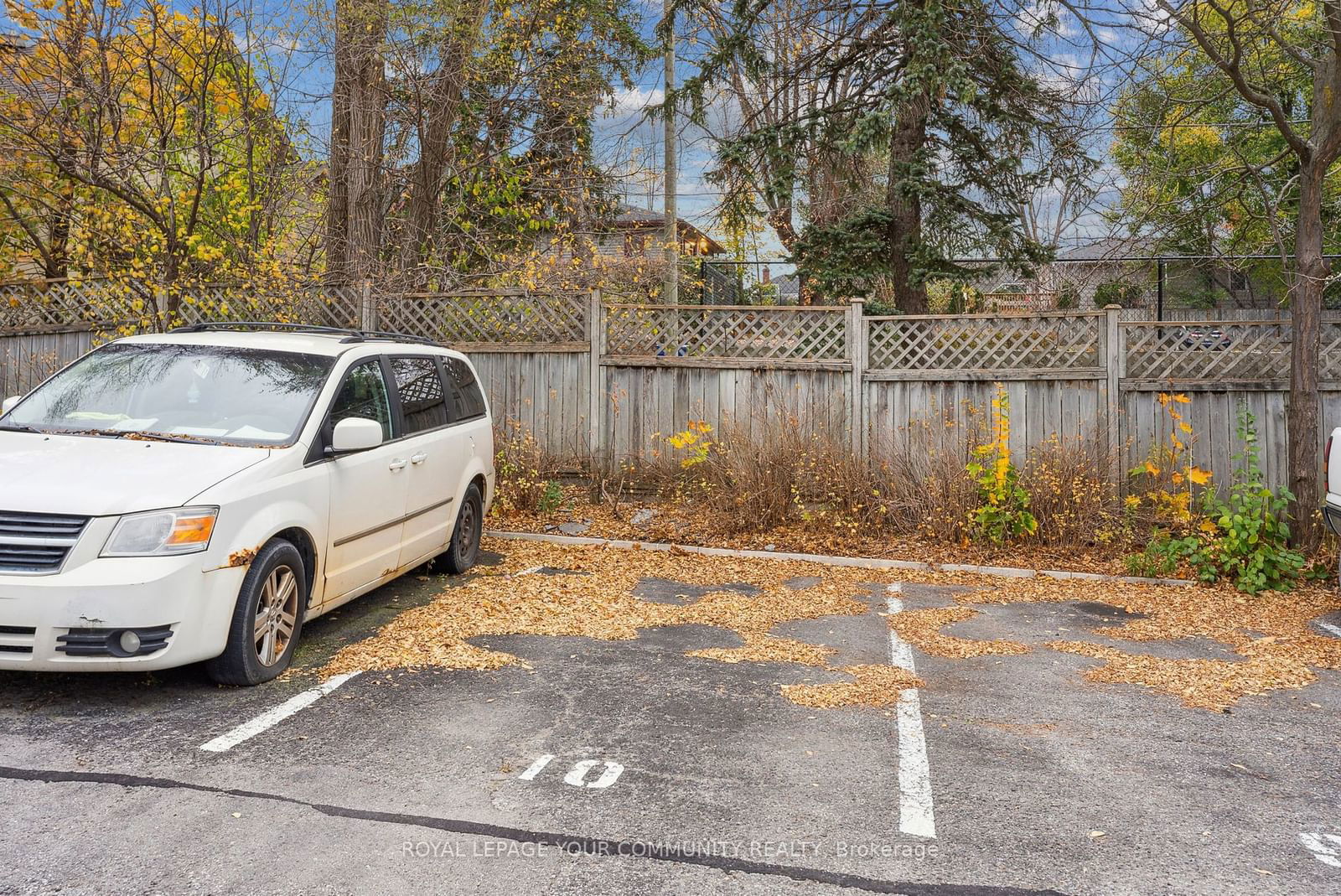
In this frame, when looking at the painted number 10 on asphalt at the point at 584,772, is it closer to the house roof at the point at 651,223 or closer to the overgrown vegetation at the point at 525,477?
the overgrown vegetation at the point at 525,477

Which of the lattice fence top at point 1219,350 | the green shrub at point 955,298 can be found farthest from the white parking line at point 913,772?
the green shrub at point 955,298

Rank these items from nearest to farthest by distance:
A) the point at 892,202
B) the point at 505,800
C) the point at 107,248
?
the point at 505,800, the point at 107,248, the point at 892,202

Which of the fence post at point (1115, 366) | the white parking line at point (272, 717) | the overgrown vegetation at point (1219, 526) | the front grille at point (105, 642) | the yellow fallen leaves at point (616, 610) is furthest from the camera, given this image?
the fence post at point (1115, 366)

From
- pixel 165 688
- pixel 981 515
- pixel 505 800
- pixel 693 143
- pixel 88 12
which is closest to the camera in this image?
pixel 505 800

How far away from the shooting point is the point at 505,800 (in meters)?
3.43

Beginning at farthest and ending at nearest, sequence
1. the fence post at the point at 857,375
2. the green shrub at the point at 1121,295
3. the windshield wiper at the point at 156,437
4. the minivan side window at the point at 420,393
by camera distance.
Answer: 1. the green shrub at the point at 1121,295
2. the fence post at the point at 857,375
3. the minivan side window at the point at 420,393
4. the windshield wiper at the point at 156,437

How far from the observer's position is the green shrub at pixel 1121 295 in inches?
703

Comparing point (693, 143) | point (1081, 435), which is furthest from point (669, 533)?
point (693, 143)

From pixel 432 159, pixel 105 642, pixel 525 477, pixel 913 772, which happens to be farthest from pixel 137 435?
pixel 432 159

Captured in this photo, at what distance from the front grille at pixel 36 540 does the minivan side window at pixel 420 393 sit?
233 centimetres

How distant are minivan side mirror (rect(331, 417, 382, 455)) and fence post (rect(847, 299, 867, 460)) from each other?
218 inches

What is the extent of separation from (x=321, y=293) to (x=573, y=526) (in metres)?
4.02

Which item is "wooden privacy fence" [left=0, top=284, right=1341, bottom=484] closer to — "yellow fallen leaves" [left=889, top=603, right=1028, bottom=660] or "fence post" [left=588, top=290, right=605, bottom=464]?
"fence post" [left=588, top=290, right=605, bottom=464]

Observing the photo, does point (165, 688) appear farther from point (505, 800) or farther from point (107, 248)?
point (107, 248)
